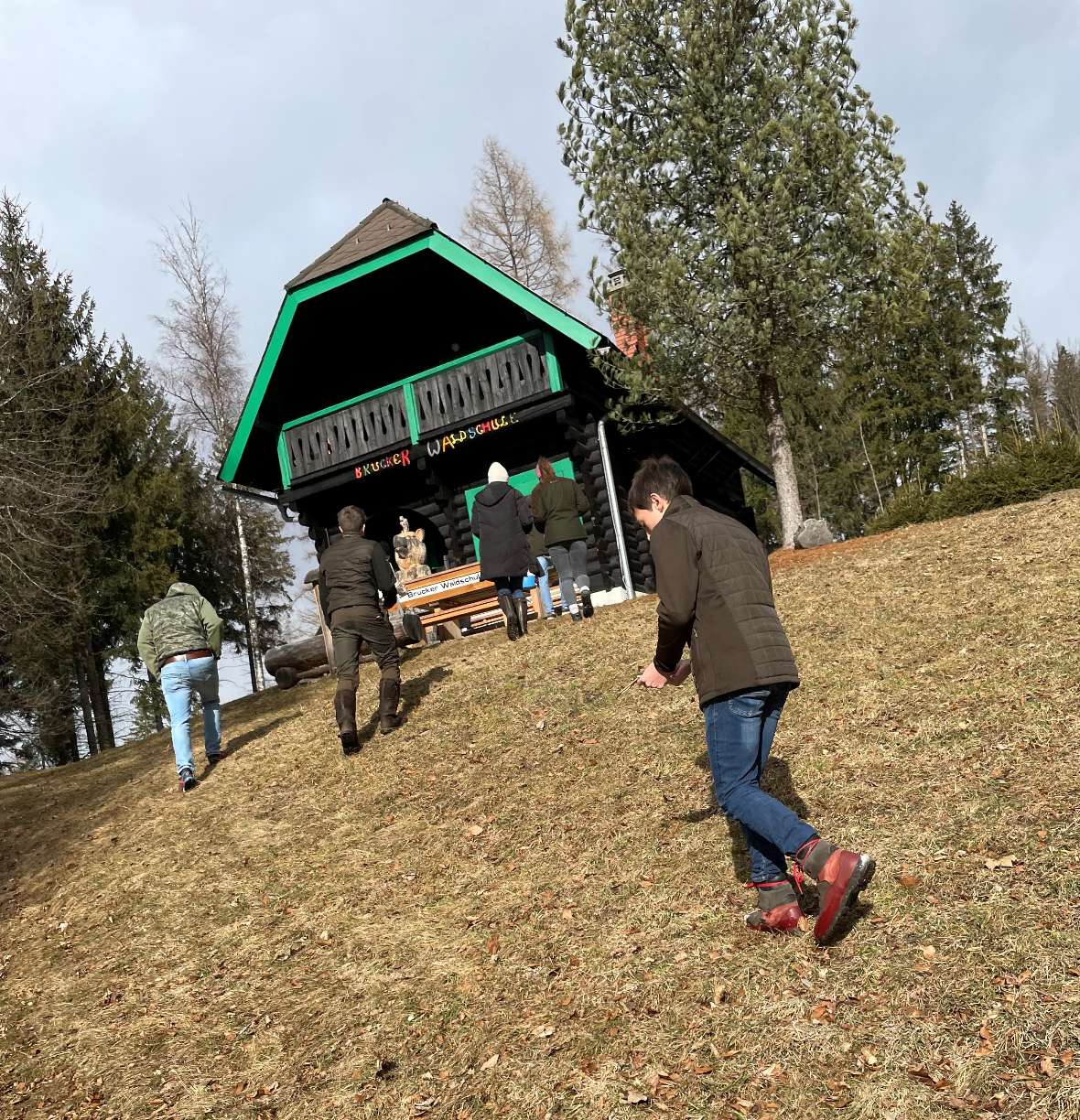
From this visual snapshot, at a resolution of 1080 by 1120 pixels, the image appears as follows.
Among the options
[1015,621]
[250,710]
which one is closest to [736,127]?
[1015,621]

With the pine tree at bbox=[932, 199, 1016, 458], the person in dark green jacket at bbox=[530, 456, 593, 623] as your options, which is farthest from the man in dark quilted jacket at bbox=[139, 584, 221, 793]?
the pine tree at bbox=[932, 199, 1016, 458]

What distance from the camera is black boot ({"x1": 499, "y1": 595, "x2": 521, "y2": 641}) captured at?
38.5 feet

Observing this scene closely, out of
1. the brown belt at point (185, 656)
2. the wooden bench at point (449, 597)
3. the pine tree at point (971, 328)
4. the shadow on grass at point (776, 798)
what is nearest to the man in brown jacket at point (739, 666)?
the shadow on grass at point (776, 798)

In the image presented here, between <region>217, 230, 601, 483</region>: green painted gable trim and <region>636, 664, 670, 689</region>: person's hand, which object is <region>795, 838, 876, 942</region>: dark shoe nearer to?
<region>636, 664, 670, 689</region>: person's hand

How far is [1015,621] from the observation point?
8266 mm

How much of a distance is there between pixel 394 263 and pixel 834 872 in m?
14.9

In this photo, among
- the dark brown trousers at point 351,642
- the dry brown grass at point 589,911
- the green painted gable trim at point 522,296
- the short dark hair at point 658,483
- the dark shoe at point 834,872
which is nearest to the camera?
the dry brown grass at point 589,911

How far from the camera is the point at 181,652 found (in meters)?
9.24

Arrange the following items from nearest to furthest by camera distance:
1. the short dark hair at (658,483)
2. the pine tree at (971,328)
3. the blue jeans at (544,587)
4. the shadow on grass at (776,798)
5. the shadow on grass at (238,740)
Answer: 1. the short dark hair at (658,483)
2. the shadow on grass at (776,798)
3. the shadow on grass at (238,740)
4. the blue jeans at (544,587)
5. the pine tree at (971,328)

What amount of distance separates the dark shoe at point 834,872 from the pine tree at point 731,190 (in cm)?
1151

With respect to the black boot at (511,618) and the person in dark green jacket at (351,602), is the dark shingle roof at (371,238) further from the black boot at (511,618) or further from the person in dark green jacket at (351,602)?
the person in dark green jacket at (351,602)

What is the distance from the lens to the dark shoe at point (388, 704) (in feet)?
30.5

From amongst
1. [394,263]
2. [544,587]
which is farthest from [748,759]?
[394,263]

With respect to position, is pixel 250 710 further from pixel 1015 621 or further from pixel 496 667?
pixel 1015 621
